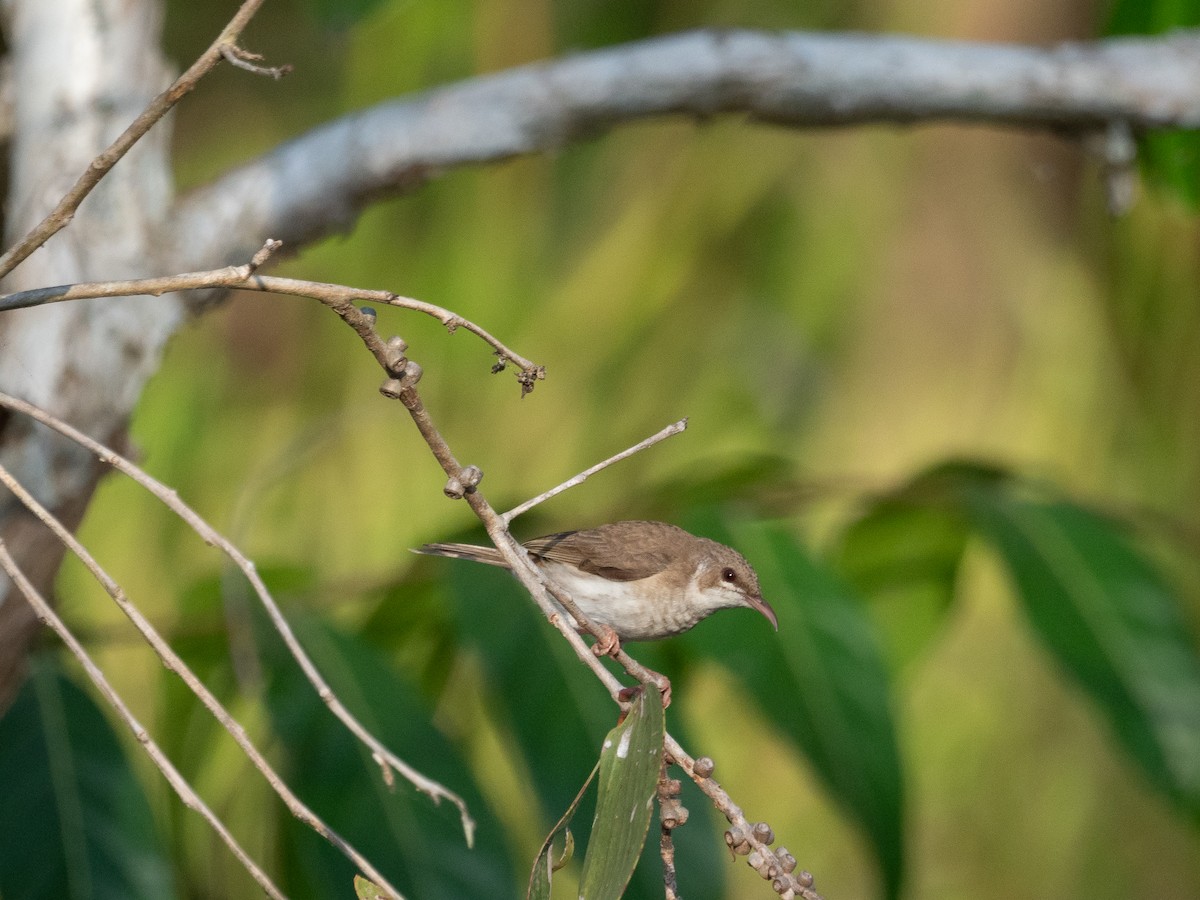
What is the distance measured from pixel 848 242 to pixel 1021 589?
1.62 metres

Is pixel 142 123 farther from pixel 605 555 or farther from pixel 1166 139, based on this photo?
pixel 1166 139

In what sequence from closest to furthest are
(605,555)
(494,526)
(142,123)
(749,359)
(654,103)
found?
(142,123) < (494,526) < (605,555) < (654,103) < (749,359)

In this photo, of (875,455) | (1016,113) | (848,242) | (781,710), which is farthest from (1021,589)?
(848,242)

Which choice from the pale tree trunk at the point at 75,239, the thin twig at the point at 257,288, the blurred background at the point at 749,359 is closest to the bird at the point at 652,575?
the pale tree trunk at the point at 75,239

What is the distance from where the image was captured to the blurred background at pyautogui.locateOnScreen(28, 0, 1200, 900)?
9.62 feet

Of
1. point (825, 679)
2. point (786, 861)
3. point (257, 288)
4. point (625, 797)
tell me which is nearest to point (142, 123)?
point (257, 288)

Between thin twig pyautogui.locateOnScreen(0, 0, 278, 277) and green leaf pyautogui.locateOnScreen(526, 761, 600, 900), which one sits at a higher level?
thin twig pyautogui.locateOnScreen(0, 0, 278, 277)

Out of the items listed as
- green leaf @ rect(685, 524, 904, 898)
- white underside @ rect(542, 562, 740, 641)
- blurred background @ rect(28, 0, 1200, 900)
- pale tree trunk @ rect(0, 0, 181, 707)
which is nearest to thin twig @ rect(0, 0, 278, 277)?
pale tree trunk @ rect(0, 0, 181, 707)

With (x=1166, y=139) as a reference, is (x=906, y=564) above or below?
below

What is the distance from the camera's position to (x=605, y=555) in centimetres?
163

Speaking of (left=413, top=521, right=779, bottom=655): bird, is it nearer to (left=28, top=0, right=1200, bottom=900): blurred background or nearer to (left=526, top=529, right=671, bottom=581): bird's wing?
(left=526, top=529, right=671, bottom=581): bird's wing

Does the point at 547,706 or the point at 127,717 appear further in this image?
the point at 547,706

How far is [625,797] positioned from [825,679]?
929 millimetres

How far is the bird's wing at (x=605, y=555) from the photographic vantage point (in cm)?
160
